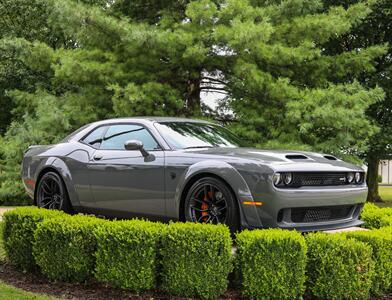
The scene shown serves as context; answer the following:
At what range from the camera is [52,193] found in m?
7.81

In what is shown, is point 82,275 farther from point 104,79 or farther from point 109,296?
point 104,79

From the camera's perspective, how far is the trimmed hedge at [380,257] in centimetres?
579

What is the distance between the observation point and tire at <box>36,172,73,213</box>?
750cm

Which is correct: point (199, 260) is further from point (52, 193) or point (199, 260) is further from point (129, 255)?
point (52, 193)

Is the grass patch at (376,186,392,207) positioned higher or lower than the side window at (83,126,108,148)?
lower

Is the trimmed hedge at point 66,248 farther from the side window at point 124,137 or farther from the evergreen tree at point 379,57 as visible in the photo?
the evergreen tree at point 379,57

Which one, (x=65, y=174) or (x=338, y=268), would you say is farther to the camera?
(x=65, y=174)

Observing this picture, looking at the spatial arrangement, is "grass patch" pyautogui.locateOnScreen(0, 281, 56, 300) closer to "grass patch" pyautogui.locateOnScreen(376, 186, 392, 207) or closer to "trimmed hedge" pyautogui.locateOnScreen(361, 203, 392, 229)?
"trimmed hedge" pyautogui.locateOnScreen(361, 203, 392, 229)

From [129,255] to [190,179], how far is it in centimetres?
110

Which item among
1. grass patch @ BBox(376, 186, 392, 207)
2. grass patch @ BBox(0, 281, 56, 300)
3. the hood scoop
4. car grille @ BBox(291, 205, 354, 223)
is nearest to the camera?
grass patch @ BBox(0, 281, 56, 300)

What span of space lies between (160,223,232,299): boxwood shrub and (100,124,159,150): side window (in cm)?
159

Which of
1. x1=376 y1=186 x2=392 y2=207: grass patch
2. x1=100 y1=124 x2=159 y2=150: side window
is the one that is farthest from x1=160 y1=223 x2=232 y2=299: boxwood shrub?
x1=376 y1=186 x2=392 y2=207: grass patch

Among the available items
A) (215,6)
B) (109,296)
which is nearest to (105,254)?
(109,296)

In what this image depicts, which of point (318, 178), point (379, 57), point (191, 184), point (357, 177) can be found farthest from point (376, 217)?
point (379, 57)
